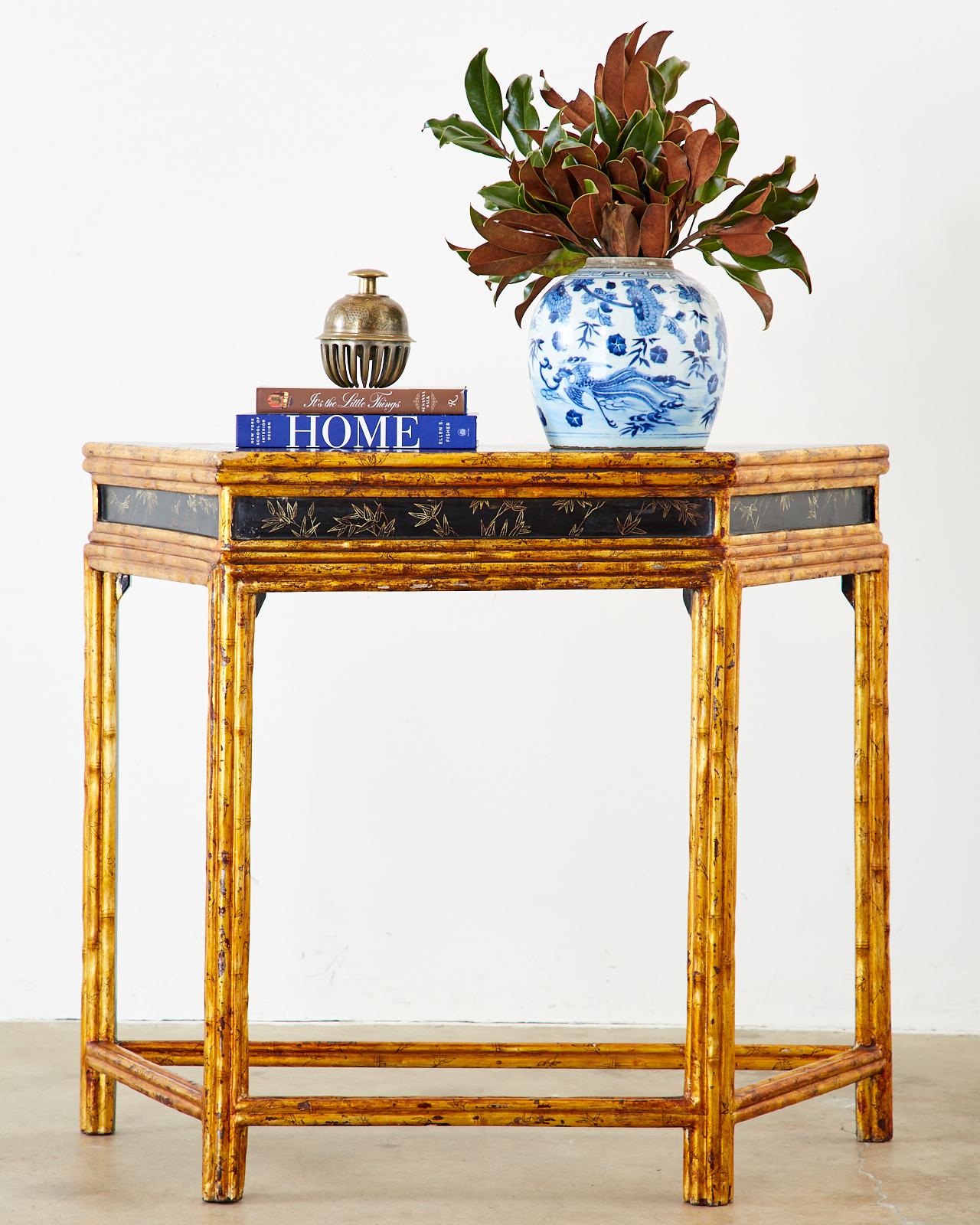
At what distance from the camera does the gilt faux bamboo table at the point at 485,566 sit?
6.78ft

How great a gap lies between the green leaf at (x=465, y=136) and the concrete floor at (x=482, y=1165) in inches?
58.1

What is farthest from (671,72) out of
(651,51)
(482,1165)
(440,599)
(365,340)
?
(482,1165)

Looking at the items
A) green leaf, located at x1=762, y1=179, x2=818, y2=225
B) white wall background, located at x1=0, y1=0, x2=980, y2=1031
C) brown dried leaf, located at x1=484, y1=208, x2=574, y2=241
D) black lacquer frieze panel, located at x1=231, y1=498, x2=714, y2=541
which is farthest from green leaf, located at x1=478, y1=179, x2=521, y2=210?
white wall background, located at x1=0, y1=0, x2=980, y2=1031

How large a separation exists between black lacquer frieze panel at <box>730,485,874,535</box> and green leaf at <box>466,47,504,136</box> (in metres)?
0.67

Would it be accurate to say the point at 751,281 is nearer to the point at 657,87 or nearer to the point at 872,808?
the point at 657,87

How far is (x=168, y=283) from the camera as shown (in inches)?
119

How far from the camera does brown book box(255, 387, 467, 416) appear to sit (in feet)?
6.93

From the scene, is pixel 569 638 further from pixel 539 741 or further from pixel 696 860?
pixel 696 860

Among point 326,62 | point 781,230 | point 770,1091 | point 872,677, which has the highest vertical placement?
point 326,62

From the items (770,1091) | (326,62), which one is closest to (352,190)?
(326,62)

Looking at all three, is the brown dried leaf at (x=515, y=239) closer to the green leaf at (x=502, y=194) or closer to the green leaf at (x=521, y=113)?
the green leaf at (x=502, y=194)

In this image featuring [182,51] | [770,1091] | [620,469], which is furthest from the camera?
[182,51]

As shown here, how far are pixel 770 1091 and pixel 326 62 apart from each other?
6.48 ft

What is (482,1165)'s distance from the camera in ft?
7.79
